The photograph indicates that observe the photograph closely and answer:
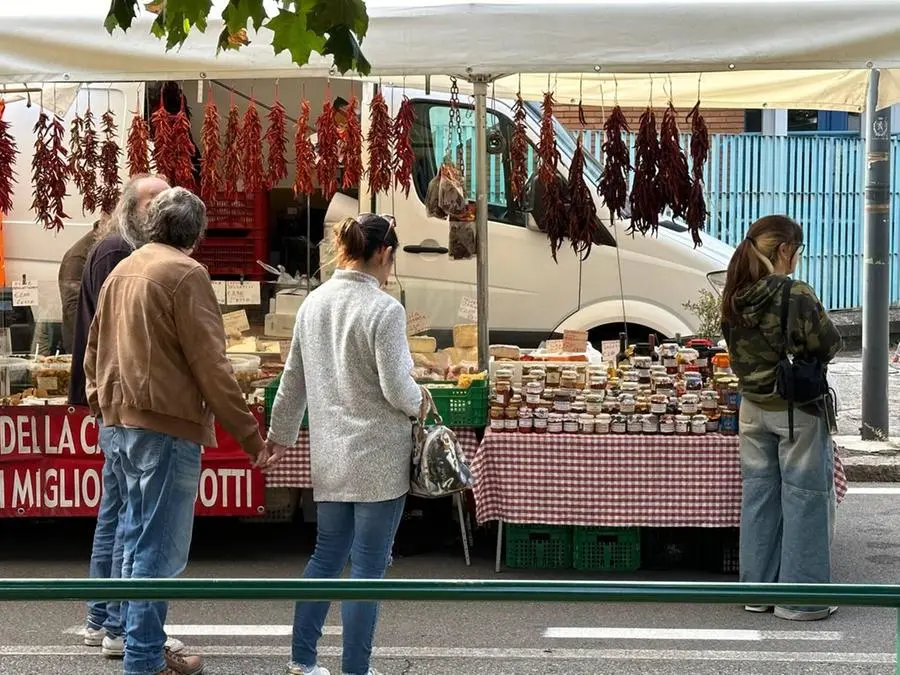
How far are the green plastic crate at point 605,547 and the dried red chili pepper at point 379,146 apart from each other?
6.79ft

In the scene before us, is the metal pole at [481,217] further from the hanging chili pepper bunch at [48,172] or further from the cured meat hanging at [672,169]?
the hanging chili pepper bunch at [48,172]

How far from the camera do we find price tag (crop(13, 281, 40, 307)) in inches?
289

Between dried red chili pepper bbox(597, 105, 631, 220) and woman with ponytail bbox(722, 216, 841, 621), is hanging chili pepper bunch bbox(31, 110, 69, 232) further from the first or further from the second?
woman with ponytail bbox(722, 216, 841, 621)

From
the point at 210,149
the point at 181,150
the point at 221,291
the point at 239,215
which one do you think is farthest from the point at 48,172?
the point at 239,215

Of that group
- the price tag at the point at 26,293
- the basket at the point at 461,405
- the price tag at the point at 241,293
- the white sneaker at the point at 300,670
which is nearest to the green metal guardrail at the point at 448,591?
the white sneaker at the point at 300,670

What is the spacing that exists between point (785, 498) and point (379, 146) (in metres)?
2.74

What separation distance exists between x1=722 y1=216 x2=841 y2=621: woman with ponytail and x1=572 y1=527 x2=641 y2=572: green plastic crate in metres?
0.69

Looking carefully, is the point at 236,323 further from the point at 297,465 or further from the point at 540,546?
the point at 540,546

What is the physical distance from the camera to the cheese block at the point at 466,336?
6.89 meters

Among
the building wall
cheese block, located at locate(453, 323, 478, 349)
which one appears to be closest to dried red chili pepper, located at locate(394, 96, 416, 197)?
cheese block, located at locate(453, 323, 478, 349)

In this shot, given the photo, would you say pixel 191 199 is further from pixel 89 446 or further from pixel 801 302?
pixel 801 302

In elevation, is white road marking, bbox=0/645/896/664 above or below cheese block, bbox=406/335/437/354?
below

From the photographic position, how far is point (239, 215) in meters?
9.23

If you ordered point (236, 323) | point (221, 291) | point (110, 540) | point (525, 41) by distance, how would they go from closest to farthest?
point (110, 540)
point (525, 41)
point (236, 323)
point (221, 291)
